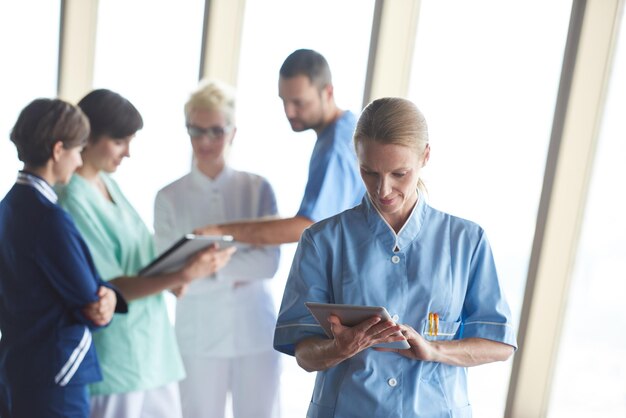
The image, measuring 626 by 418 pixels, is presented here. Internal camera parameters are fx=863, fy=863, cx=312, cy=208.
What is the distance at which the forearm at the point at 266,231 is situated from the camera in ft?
10.6

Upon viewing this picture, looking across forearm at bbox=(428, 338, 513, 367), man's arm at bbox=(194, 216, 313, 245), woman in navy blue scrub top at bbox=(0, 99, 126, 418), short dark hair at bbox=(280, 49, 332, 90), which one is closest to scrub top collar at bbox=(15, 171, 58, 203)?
woman in navy blue scrub top at bbox=(0, 99, 126, 418)

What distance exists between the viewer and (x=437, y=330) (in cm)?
181

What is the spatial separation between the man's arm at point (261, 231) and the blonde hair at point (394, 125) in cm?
141

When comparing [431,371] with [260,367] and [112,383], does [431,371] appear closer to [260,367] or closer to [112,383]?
[112,383]

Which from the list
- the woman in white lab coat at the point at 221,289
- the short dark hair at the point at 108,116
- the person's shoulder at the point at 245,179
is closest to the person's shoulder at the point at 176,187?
the woman in white lab coat at the point at 221,289

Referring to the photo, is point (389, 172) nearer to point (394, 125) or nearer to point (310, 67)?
point (394, 125)

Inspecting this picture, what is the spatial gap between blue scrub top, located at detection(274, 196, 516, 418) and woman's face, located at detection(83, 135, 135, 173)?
1387mm

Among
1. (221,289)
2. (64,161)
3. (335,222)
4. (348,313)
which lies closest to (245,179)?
(221,289)

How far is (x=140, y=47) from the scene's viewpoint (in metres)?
4.17

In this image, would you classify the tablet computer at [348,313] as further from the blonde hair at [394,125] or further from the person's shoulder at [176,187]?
the person's shoulder at [176,187]

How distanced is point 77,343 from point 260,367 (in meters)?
0.96

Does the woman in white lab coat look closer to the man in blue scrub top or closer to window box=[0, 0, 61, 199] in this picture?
the man in blue scrub top

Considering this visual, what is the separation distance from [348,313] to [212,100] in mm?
2036

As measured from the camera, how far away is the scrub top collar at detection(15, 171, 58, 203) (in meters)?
2.59
